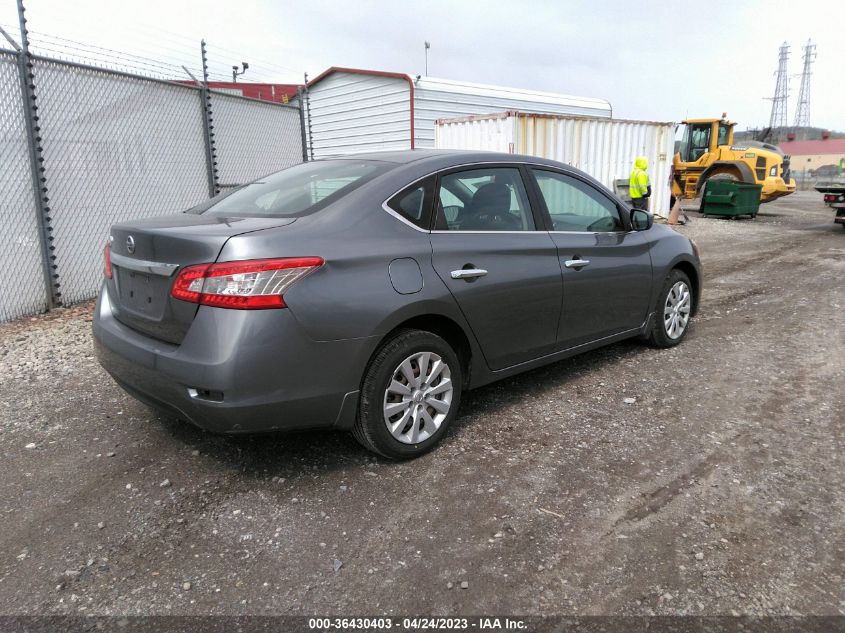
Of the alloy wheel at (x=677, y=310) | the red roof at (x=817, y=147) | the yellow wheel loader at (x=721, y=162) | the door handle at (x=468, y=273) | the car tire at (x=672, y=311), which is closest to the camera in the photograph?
the door handle at (x=468, y=273)

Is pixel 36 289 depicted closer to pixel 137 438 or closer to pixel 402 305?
pixel 137 438

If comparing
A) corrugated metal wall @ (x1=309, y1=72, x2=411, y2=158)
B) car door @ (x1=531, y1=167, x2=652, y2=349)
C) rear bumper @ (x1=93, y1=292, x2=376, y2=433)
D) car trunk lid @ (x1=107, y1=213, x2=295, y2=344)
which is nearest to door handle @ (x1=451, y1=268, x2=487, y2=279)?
rear bumper @ (x1=93, y1=292, x2=376, y2=433)

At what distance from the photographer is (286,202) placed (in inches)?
131

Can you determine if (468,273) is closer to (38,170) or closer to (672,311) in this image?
(672,311)

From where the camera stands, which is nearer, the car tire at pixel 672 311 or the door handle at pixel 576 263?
the door handle at pixel 576 263

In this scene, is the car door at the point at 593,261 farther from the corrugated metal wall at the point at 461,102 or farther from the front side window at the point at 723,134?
the front side window at the point at 723,134

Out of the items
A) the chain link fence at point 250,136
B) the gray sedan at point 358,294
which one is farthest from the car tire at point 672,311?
the chain link fence at point 250,136

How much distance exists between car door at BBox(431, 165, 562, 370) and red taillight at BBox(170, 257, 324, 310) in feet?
2.91

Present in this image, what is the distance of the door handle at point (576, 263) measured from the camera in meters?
4.08

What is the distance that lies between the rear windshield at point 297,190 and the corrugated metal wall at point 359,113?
10.9m

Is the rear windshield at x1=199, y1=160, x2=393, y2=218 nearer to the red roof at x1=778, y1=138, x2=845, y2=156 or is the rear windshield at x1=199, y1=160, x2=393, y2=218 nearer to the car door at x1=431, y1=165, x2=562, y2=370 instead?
the car door at x1=431, y1=165, x2=562, y2=370

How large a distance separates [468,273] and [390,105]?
485 inches

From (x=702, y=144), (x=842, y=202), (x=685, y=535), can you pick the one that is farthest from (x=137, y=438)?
(x=702, y=144)

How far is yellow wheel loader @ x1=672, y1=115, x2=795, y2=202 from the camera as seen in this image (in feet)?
65.2
